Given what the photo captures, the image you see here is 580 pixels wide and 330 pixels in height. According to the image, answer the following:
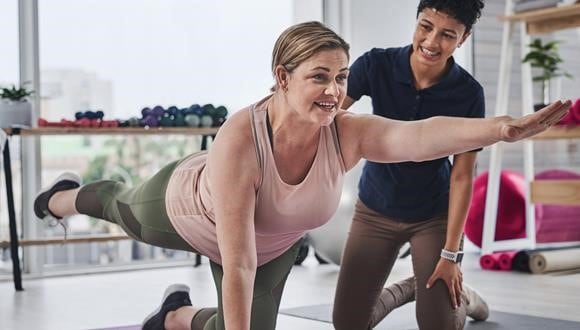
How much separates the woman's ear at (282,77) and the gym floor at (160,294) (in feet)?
4.85

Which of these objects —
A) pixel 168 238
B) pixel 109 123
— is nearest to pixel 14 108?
pixel 109 123

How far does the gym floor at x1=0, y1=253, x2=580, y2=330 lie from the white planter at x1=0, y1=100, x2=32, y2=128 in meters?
0.86

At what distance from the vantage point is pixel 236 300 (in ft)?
6.07

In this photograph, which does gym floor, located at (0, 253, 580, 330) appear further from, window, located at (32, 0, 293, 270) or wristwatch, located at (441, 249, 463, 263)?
wristwatch, located at (441, 249, 463, 263)

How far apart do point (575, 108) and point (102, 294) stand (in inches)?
107

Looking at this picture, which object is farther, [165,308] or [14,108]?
[14,108]

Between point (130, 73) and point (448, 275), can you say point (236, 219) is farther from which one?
point (130, 73)

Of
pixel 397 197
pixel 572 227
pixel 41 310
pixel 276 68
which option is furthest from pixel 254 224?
pixel 572 227

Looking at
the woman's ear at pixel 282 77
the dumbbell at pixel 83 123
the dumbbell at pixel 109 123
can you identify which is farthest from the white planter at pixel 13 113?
the woman's ear at pixel 282 77

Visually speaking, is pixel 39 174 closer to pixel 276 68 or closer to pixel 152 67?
pixel 152 67

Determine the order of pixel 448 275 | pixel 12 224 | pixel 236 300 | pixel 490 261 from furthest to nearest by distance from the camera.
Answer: pixel 490 261 < pixel 12 224 < pixel 448 275 < pixel 236 300

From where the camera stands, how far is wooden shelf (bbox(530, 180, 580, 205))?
4.69 meters

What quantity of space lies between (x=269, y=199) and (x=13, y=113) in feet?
8.72

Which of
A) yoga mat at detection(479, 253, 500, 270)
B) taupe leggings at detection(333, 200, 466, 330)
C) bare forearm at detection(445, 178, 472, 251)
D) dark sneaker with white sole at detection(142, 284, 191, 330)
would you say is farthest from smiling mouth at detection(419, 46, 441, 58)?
yoga mat at detection(479, 253, 500, 270)
